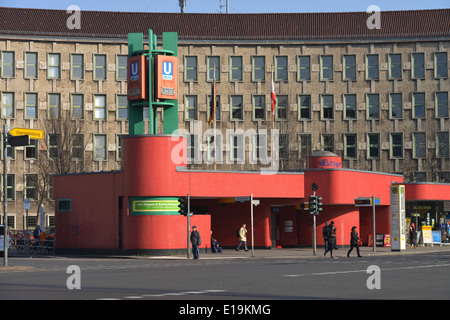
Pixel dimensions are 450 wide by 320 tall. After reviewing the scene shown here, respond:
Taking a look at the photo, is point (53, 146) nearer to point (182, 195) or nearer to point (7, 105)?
point (7, 105)

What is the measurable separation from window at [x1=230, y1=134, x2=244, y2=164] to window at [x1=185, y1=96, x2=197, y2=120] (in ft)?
12.7

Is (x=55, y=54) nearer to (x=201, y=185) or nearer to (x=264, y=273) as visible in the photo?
(x=201, y=185)

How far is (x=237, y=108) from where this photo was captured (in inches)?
3049

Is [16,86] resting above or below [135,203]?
above

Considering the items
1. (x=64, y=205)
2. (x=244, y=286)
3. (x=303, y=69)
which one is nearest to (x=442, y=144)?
(x=303, y=69)

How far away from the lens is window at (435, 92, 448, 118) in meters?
77.4

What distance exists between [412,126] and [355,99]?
5.64 meters

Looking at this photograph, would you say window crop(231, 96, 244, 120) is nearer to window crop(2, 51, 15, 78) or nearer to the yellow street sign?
window crop(2, 51, 15, 78)

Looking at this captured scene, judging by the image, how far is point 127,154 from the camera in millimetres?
44844

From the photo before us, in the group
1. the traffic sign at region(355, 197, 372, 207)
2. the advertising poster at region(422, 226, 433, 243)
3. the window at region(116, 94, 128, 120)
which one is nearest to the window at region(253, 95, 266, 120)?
the window at region(116, 94, 128, 120)

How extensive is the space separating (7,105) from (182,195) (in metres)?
33.3

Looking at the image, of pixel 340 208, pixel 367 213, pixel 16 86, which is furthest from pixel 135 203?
pixel 16 86

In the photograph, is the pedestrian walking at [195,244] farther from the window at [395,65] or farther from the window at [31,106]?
the window at [395,65]

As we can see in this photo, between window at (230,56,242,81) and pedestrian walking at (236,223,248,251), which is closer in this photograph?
pedestrian walking at (236,223,248,251)
